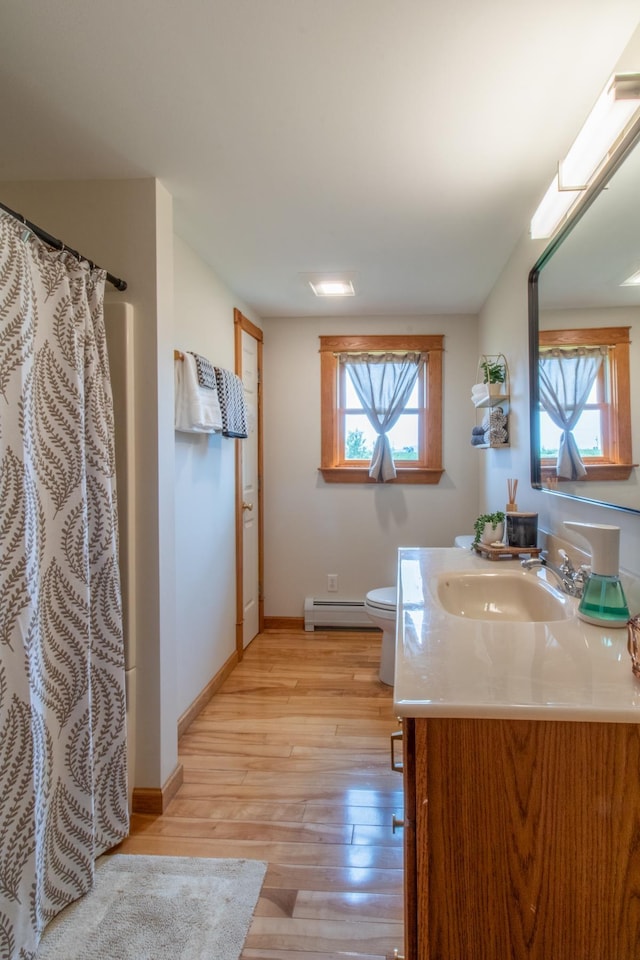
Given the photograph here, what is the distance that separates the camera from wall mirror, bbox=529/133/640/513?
1150 millimetres

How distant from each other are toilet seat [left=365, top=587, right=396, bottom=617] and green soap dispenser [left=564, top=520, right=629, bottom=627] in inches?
61.8

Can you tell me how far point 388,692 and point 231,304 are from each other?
2429mm

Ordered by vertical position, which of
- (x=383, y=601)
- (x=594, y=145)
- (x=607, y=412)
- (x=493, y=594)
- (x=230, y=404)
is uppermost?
(x=594, y=145)

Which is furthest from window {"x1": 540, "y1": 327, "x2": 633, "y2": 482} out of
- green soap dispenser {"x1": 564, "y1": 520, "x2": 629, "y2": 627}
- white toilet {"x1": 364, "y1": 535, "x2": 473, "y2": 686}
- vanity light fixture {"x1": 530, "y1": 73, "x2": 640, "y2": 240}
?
white toilet {"x1": 364, "y1": 535, "x2": 473, "y2": 686}

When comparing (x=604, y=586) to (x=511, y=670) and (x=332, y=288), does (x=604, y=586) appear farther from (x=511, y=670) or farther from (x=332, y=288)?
(x=332, y=288)

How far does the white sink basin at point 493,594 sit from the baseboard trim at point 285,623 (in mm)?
2259

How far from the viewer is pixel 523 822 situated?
764 millimetres

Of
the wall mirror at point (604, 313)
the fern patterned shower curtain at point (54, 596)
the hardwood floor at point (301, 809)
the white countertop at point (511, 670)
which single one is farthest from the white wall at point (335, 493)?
the white countertop at point (511, 670)

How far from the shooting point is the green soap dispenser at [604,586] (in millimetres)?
1103

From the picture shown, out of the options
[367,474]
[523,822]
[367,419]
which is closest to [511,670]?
[523,822]

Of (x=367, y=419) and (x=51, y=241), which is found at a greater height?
(x=51, y=241)

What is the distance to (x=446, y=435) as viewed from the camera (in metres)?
3.54

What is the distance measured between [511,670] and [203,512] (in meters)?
1.90

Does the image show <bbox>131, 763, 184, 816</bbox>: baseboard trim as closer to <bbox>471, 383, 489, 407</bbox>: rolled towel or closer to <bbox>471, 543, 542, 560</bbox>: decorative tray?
<bbox>471, 543, 542, 560</bbox>: decorative tray
